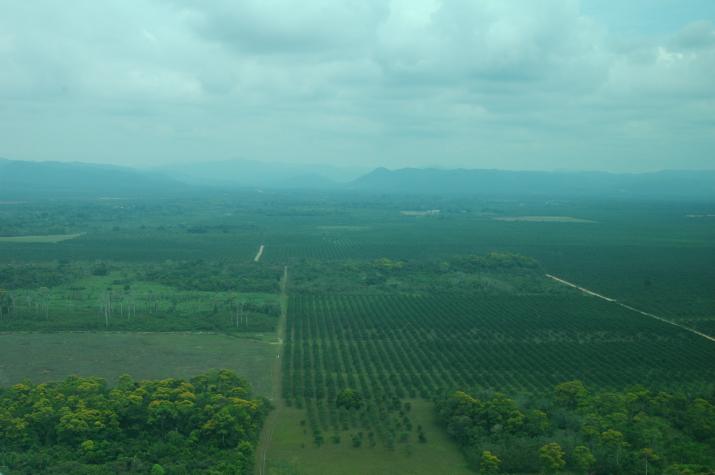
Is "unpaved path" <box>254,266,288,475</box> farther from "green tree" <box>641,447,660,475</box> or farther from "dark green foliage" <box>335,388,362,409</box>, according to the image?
"green tree" <box>641,447,660,475</box>

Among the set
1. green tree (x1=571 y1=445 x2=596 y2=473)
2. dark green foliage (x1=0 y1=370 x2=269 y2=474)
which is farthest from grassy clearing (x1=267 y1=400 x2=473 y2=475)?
green tree (x1=571 y1=445 x2=596 y2=473)

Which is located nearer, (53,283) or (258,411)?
(258,411)

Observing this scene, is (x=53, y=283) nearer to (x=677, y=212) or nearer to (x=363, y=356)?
(x=363, y=356)

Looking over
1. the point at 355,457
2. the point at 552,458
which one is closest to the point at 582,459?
the point at 552,458

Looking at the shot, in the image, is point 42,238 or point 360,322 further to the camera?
point 42,238

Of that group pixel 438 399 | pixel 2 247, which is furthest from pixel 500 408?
pixel 2 247

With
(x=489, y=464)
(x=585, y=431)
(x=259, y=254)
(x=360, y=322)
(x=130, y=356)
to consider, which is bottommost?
(x=130, y=356)

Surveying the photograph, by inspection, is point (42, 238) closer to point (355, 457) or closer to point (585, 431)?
point (355, 457)
